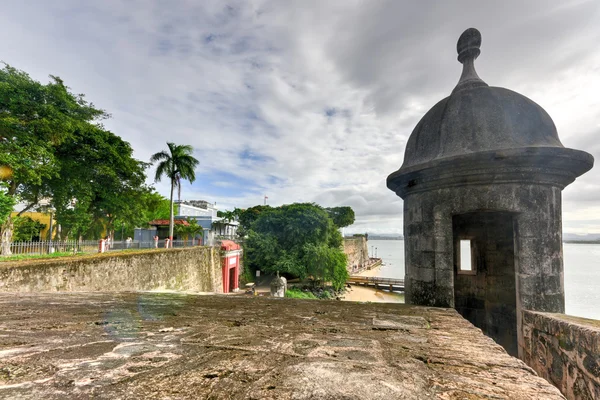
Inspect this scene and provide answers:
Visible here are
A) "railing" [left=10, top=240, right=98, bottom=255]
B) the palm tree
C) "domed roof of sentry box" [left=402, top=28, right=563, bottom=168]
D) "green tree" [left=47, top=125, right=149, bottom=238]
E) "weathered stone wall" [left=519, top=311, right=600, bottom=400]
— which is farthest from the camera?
the palm tree

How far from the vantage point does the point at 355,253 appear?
51594mm

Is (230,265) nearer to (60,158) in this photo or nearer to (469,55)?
(60,158)

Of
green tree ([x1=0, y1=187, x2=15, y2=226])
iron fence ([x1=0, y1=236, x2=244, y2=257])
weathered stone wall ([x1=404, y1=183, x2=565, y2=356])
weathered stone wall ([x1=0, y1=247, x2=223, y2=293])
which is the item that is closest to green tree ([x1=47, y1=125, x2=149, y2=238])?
iron fence ([x1=0, y1=236, x2=244, y2=257])

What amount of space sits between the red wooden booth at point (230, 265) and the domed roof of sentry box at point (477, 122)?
20201mm

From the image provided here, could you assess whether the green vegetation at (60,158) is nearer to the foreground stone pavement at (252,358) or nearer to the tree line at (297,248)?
the foreground stone pavement at (252,358)

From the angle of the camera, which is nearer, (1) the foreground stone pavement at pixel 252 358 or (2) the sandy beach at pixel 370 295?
(1) the foreground stone pavement at pixel 252 358

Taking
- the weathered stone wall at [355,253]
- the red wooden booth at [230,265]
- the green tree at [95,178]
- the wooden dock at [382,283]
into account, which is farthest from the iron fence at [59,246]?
the weathered stone wall at [355,253]

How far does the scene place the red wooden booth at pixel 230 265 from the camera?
22.2m

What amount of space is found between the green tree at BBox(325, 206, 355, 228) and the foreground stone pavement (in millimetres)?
44823

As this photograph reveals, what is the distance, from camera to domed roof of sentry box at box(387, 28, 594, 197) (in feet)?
10.8

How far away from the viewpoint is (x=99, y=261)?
9.30 m

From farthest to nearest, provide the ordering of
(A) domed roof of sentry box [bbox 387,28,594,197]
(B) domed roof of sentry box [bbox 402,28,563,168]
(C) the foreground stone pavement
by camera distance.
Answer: (B) domed roof of sentry box [bbox 402,28,563,168] → (A) domed roof of sentry box [bbox 387,28,594,197] → (C) the foreground stone pavement

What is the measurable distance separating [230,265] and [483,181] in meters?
22.2

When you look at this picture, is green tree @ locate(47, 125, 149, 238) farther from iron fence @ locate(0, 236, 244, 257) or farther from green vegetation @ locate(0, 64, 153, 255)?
iron fence @ locate(0, 236, 244, 257)
